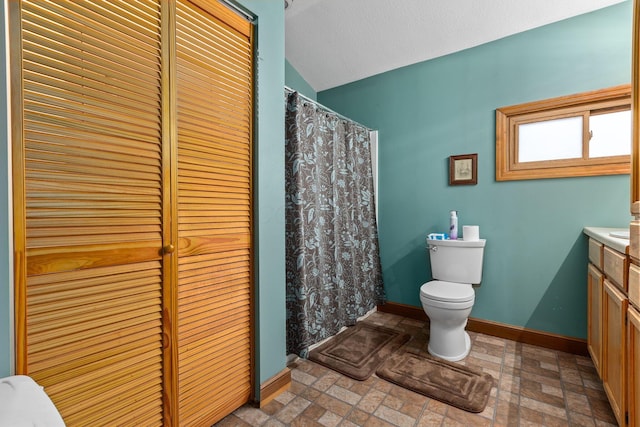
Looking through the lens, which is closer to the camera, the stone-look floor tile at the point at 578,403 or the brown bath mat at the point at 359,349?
the stone-look floor tile at the point at 578,403

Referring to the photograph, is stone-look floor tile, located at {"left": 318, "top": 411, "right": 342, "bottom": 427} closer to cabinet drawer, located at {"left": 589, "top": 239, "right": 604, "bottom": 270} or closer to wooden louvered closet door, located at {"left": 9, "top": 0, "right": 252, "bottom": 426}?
wooden louvered closet door, located at {"left": 9, "top": 0, "right": 252, "bottom": 426}

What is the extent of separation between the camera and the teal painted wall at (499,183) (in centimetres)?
197

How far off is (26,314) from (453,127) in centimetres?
272

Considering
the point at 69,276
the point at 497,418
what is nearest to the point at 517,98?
the point at 497,418

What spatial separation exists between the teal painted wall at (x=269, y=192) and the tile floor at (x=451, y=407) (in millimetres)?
212

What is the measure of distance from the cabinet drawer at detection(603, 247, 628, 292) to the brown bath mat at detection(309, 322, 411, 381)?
1.30 metres

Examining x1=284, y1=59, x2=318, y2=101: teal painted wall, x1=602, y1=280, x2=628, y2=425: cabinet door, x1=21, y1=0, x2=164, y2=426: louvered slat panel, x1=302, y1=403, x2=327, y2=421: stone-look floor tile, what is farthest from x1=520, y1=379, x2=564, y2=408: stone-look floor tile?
x1=284, y1=59, x2=318, y2=101: teal painted wall

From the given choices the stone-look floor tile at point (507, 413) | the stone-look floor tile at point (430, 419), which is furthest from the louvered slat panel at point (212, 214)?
the stone-look floor tile at point (507, 413)

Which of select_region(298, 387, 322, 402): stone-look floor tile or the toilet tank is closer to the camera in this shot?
select_region(298, 387, 322, 402): stone-look floor tile

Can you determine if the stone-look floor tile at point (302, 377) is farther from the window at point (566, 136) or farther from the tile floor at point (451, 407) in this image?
the window at point (566, 136)

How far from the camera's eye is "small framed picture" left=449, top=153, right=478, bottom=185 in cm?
236

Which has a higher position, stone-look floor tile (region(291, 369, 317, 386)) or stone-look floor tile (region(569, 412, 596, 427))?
stone-look floor tile (region(569, 412, 596, 427))

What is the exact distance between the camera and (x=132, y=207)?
1.08m

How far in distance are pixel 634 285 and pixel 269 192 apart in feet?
5.09
